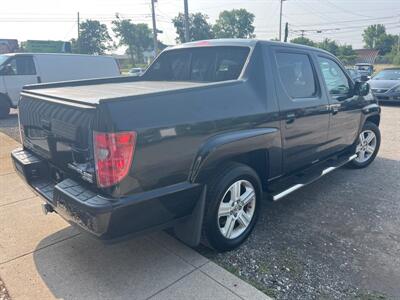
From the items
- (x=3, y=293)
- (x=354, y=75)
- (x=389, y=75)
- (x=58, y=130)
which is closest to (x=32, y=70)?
(x=58, y=130)

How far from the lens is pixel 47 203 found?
2854mm

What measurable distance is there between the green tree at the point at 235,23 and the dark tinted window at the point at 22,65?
88.5 m

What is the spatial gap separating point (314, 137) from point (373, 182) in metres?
1.70

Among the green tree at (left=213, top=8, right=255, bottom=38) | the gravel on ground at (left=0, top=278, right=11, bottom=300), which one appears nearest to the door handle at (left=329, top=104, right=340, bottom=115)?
the gravel on ground at (left=0, top=278, right=11, bottom=300)

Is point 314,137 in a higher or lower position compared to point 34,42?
lower

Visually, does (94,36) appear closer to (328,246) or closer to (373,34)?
(373,34)

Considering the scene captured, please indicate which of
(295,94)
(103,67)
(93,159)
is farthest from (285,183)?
(103,67)

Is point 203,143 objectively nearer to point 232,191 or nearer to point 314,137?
point 232,191

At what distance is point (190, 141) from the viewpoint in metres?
2.57

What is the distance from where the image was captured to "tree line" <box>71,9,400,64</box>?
7206cm

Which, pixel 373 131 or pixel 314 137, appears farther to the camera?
pixel 373 131

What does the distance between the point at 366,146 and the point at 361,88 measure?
1161 mm

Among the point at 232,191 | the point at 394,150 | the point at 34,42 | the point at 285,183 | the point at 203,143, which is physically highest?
the point at 34,42

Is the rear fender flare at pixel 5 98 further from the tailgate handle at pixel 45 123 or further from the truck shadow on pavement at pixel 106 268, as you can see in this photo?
the tailgate handle at pixel 45 123
